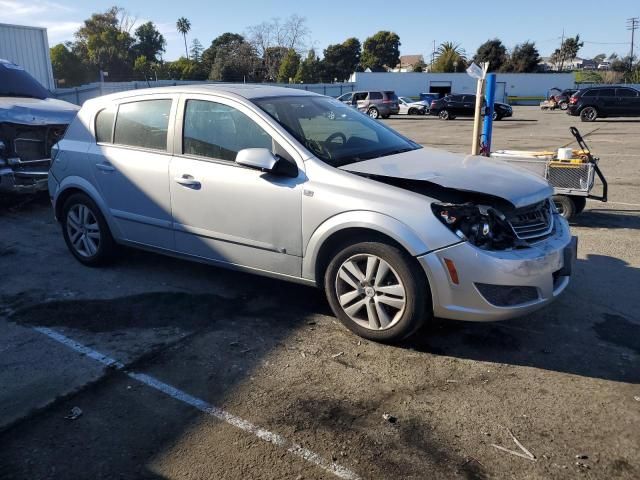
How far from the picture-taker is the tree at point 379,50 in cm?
8712

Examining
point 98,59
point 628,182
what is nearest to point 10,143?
point 628,182

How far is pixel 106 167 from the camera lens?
204 inches

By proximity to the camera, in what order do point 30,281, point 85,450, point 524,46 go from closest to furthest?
point 85,450, point 30,281, point 524,46

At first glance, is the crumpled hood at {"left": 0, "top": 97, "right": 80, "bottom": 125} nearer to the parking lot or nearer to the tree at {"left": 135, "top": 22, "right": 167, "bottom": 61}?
the parking lot

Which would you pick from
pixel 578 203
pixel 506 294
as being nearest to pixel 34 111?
pixel 506 294

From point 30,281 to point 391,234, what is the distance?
3.56 metres

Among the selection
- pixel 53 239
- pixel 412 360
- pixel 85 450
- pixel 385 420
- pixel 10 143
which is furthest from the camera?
pixel 10 143

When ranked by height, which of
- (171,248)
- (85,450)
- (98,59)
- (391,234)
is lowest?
(85,450)

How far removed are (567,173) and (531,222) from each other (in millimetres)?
3476

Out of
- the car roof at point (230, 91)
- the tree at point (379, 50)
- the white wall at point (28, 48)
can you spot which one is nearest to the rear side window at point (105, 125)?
the car roof at point (230, 91)

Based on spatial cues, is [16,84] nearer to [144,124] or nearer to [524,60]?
[144,124]

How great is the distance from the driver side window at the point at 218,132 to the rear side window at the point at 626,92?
93.8ft

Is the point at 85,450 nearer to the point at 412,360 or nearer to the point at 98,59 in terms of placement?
the point at 412,360

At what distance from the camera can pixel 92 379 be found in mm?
3498
